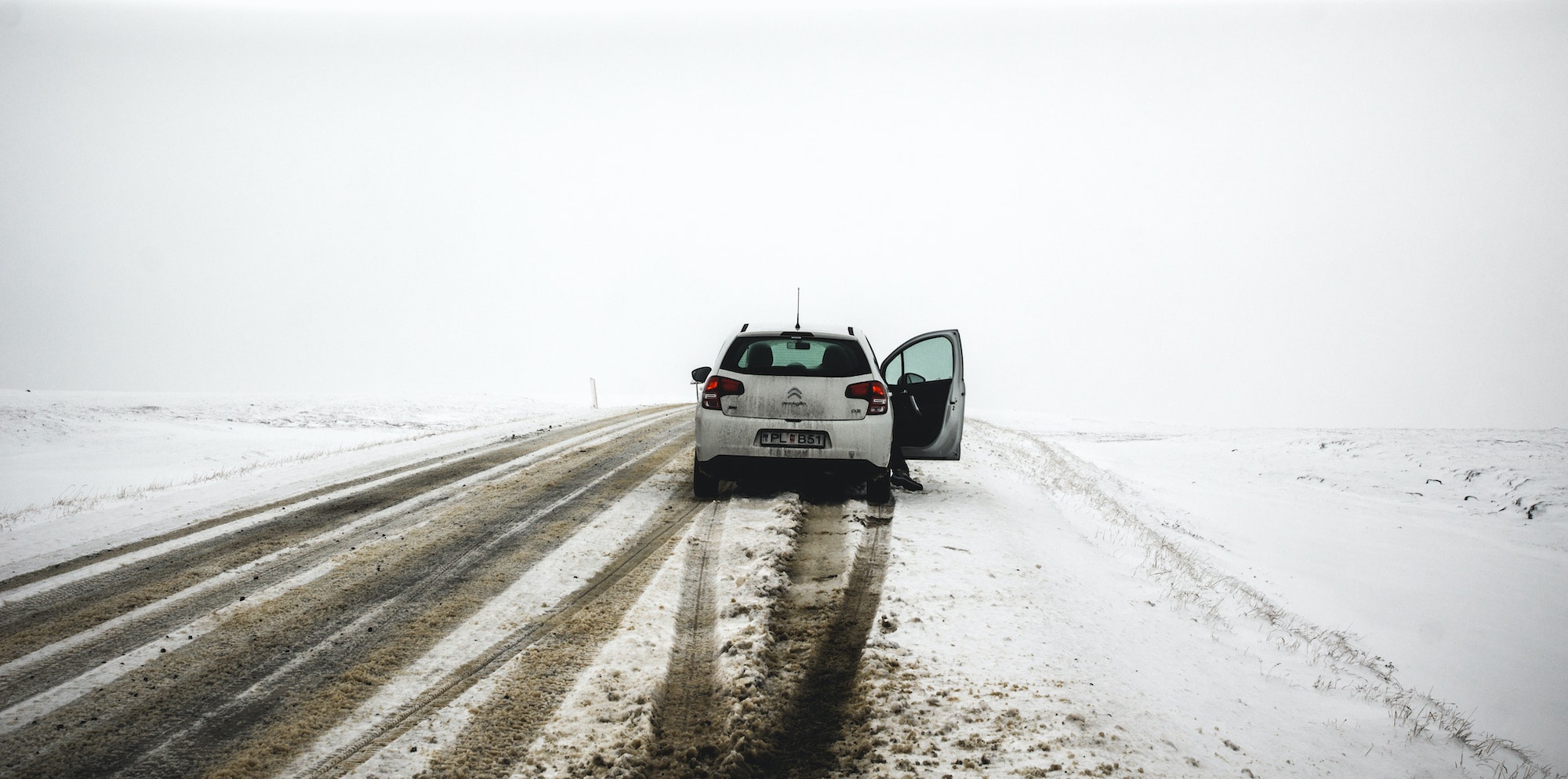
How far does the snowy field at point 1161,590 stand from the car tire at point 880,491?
405 mm

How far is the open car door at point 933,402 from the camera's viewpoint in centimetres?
771

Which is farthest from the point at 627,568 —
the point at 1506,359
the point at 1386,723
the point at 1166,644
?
the point at 1506,359

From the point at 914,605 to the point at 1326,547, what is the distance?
9.76m

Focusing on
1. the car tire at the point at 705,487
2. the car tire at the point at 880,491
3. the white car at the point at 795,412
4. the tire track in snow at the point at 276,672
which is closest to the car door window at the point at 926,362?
the white car at the point at 795,412

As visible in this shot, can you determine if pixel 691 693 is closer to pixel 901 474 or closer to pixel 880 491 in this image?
pixel 880 491

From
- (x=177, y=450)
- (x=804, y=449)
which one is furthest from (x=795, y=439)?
(x=177, y=450)

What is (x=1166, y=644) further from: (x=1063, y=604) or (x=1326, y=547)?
(x=1326, y=547)

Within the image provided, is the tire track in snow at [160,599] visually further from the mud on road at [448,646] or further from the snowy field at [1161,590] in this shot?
the snowy field at [1161,590]

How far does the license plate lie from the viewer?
21.6 ft

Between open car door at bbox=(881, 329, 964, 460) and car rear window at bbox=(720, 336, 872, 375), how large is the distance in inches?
36.1

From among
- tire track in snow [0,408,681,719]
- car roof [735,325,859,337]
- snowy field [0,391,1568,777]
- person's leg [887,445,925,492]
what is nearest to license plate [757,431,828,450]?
snowy field [0,391,1568,777]

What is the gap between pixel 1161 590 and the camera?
18.4 feet

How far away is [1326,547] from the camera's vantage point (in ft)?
35.0

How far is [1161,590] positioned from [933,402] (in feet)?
9.88
